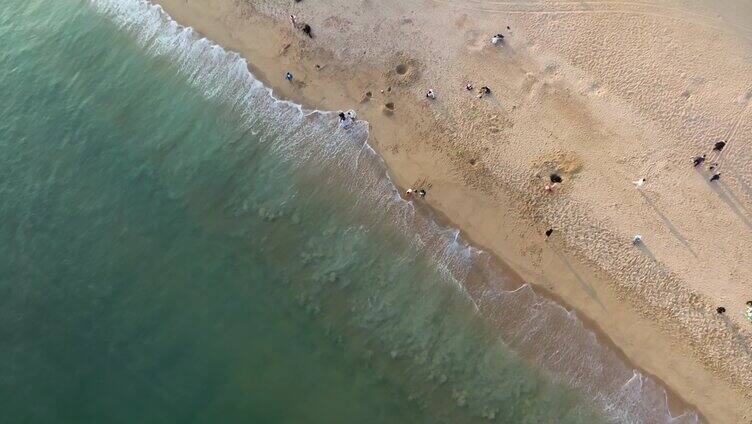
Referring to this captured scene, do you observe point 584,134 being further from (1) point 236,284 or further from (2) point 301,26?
(1) point 236,284

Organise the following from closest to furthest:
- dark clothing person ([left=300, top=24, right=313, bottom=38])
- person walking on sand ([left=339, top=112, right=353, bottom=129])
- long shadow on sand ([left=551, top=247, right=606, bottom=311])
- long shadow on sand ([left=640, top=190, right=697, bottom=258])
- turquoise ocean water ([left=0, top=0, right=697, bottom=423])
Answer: turquoise ocean water ([left=0, top=0, right=697, bottom=423]), long shadow on sand ([left=551, top=247, right=606, bottom=311]), long shadow on sand ([left=640, top=190, right=697, bottom=258]), person walking on sand ([left=339, top=112, right=353, bottom=129]), dark clothing person ([left=300, top=24, right=313, bottom=38])

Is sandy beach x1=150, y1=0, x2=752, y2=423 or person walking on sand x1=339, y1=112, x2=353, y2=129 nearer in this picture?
sandy beach x1=150, y1=0, x2=752, y2=423

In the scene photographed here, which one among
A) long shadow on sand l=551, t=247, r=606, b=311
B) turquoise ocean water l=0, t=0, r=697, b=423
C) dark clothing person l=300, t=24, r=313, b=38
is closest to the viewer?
turquoise ocean water l=0, t=0, r=697, b=423

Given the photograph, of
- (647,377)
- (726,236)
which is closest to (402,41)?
(726,236)

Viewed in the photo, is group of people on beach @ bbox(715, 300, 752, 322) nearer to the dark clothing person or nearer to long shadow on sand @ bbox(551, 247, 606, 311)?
long shadow on sand @ bbox(551, 247, 606, 311)

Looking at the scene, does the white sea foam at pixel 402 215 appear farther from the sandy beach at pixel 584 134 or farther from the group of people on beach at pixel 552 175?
the sandy beach at pixel 584 134

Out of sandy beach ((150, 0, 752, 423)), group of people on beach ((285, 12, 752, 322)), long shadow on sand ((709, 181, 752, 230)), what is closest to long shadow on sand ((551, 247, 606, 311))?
sandy beach ((150, 0, 752, 423))
